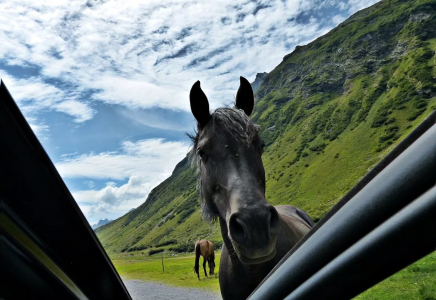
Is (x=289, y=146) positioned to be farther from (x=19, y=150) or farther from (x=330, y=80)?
(x=19, y=150)

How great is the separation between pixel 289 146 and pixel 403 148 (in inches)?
6135

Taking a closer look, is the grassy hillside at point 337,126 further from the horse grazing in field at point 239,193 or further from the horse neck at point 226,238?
the horse neck at point 226,238

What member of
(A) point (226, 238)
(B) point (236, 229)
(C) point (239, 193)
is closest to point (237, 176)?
(C) point (239, 193)

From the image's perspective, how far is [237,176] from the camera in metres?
3.30

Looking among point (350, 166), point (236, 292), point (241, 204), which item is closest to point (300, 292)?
point (241, 204)

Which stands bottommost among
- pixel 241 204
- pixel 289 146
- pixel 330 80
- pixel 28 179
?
pixel 289 146

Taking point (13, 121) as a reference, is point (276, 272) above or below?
below

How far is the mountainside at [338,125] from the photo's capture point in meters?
104

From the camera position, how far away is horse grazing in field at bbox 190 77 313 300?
8.99 ft

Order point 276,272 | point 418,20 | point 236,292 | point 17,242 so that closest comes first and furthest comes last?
point 17,242, point 276,272, point 236,292, point 418,20

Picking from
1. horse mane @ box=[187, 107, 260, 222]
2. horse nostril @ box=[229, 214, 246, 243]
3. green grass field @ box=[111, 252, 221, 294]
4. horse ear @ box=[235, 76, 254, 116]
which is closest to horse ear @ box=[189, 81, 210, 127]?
horse mane @ box=[187, 107, 260, 222]

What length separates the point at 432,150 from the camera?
57cm

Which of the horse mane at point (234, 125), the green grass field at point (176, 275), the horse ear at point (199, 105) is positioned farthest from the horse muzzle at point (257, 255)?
the green grass field at point (176, 275)

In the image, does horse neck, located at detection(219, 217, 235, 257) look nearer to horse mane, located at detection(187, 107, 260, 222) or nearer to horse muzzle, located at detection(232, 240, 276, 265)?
horse mane, located at detection(187, 107, 260, 222)
